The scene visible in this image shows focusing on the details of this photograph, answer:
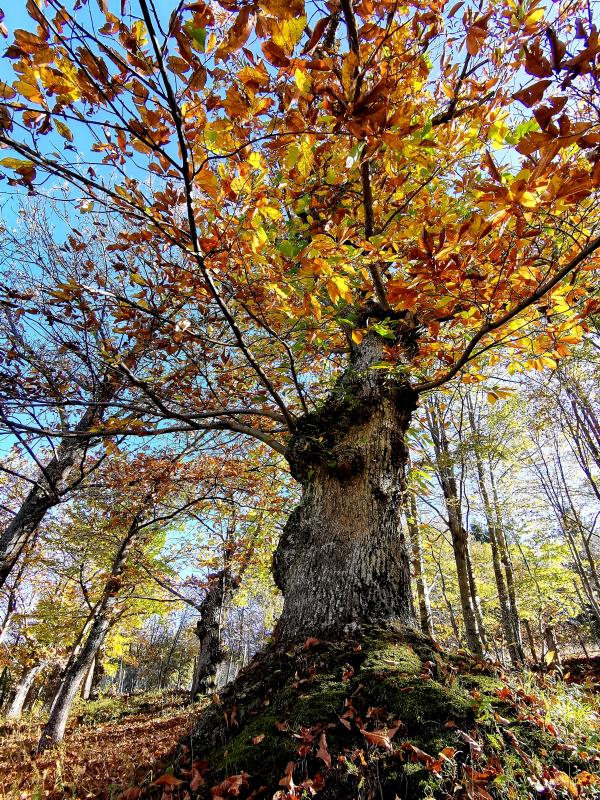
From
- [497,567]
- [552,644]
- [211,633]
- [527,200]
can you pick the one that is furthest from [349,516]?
[552,644]

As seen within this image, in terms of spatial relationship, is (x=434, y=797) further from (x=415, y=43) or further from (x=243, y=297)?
(x=415, y=43)

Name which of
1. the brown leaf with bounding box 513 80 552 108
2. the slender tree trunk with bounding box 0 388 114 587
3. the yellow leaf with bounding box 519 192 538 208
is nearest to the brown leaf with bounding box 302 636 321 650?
the yellow leaf with bounding box 519 192 538 208

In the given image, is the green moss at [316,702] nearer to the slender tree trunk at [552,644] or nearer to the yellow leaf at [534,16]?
the slender tree trunk at [552,644]

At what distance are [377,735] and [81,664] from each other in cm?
854

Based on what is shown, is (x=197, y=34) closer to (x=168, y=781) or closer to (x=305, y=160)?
(x=305, y=160)

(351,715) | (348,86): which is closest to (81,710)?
(351,715)

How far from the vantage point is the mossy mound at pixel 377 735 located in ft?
4.25

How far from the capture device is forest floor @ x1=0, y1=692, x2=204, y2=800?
263 centimetres

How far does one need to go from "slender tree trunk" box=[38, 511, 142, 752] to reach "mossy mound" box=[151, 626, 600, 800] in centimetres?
682

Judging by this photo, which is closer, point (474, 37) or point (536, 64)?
point (536, 64)

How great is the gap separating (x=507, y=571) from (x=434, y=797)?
13378 millimetres

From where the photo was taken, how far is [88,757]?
526 centimetres

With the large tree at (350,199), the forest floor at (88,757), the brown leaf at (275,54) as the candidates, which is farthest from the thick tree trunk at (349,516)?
the brown leaf at (275,54)

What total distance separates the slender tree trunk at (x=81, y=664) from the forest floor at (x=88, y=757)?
0.32m
